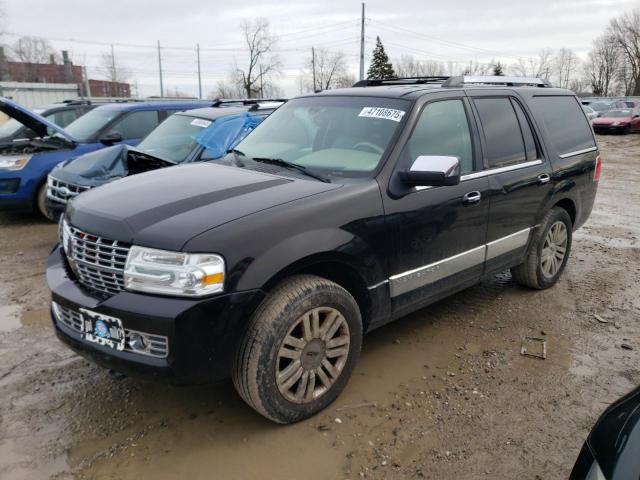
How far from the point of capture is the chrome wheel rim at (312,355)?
2.83m

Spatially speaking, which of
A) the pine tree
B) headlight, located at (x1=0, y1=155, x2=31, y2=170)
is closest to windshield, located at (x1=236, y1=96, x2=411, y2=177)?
headlight, located at (x1=0, y1=155, x2=31, y2=170)

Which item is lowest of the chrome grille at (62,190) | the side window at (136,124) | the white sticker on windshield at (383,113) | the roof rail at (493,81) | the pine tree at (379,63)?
the chrome grille at (62,190)

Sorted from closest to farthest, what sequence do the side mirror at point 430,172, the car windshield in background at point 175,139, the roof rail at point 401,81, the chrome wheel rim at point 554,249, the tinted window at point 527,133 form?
the side mirror at point 430,172 → the tinted window at point 527,133 → the roof rail at point 401,81 → the chrome wheel rim at point 554,249 → the car windshield in background at point 175,139

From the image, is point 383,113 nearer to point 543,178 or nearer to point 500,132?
point 500,132

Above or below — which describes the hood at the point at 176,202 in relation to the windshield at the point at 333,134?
below

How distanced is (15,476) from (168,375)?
0.93 m

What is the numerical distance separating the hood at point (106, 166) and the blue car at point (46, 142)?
1.16m

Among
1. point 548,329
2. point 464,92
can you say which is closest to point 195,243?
point 464,92

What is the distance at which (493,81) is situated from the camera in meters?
4.50

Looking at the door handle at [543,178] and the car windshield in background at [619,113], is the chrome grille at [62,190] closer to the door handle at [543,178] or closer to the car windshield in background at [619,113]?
the door handle at [543,178]

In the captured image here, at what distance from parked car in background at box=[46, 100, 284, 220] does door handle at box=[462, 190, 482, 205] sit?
2934mm

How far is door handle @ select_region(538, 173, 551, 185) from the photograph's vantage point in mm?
4430

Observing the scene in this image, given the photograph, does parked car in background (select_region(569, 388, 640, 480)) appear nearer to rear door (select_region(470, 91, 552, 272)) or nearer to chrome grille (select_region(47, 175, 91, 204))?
rear door (select_region(470, 91, 552, 272))

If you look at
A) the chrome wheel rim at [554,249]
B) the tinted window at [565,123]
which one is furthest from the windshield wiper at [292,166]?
the chrome wheel rim at [554,249]
